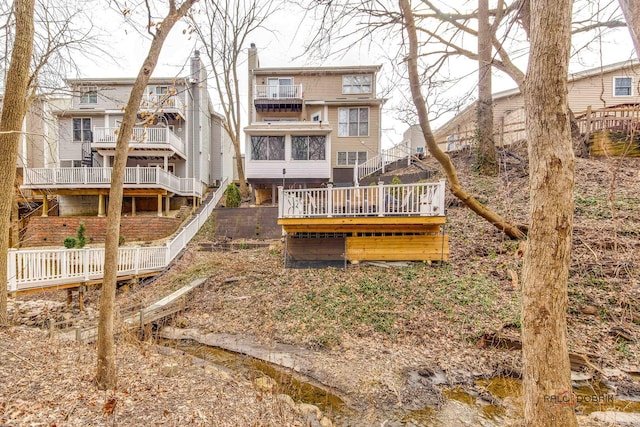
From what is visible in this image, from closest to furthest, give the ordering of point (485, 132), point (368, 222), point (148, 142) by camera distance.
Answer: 1. point (368, 222)
2. point (485, 132)
3. point (148, 142)

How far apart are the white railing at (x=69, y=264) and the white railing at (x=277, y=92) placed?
1141cm

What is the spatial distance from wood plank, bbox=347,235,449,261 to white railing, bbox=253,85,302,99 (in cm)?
1316

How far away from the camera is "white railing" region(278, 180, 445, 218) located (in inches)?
295

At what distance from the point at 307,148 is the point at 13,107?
1237 centimetres

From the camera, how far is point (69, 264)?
7570mm

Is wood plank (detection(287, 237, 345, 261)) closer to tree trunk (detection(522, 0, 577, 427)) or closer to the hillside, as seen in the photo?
the hillside

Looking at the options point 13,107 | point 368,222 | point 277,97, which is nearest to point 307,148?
point 277,97

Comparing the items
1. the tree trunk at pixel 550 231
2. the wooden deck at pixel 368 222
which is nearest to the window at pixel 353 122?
the wooden deck at pixel 368 222

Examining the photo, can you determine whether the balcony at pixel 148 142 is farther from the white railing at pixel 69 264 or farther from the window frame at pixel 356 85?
the window frame at pixel 356 85

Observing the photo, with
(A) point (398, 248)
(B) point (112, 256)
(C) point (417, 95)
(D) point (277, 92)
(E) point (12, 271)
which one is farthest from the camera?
(D) point (277, 92)

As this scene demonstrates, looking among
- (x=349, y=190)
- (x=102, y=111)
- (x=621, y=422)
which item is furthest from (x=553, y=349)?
(x=102, y=111)

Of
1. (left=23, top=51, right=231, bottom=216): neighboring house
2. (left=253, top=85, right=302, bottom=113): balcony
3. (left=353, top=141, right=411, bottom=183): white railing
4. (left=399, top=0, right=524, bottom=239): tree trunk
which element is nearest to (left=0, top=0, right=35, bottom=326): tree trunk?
(left=399, top=0, right=524, bottom=239): tree trunk

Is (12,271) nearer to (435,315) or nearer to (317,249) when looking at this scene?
(317,249)

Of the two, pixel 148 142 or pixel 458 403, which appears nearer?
pixel 458 403
